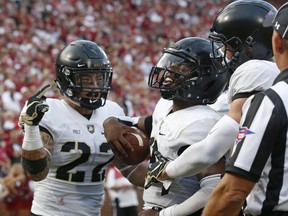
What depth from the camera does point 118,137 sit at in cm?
362

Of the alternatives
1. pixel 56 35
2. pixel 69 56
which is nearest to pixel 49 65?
pixel 56 35

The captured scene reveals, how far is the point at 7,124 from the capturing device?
32.7 feet

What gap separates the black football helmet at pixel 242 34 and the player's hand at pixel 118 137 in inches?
26.0

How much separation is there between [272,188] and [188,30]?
1680 centimetres

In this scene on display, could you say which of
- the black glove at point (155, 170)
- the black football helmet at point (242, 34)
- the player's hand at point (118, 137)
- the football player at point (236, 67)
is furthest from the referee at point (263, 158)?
the player's hand at point (118, 137)

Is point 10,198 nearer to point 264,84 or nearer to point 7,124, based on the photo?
point 7,124

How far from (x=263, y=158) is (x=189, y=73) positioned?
1.05 metres

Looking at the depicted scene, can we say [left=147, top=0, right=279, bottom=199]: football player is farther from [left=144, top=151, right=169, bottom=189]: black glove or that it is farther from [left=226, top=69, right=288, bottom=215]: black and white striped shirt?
[left=226, top=69, right=288, bottom=215]: black and white striped shirt

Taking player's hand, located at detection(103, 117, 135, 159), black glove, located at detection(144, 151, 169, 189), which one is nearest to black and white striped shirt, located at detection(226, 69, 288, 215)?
black glove, located at detection(144, 151, 169, 189)

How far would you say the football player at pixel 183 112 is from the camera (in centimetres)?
327

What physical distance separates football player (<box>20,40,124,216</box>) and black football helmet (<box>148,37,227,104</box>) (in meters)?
0.84

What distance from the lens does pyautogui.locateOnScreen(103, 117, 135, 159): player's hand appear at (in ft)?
11.9

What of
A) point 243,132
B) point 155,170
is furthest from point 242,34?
point 243,132

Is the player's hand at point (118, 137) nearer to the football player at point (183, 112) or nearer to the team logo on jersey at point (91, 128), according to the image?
the football player at point (183, 112)
